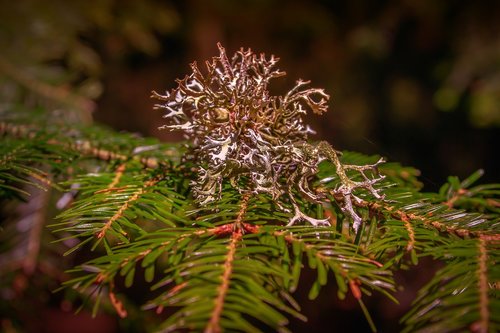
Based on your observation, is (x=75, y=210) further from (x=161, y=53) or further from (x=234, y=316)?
(x=161, y=53)

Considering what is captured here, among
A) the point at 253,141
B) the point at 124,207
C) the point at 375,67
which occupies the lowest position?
the point at 124,207

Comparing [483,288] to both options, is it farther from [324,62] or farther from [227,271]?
[324,62]

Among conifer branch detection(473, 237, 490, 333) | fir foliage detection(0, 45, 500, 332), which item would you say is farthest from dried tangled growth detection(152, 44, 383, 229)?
conifer branch detection(473, 237, 490, 333)

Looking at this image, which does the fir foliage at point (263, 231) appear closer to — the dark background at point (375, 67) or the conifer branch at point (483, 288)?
the conifer branch at point (483, 288)

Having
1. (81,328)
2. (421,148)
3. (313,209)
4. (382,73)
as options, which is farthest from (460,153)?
(81,328)

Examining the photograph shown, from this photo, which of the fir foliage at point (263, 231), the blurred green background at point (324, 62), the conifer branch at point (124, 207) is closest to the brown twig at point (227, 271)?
the fir foliage at point (263, 231)

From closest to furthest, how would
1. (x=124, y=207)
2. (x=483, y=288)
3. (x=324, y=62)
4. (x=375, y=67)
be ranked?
(x=483, y=288) → (x=124, y=207) → (x=375, y=67) → (x=324, y=62)

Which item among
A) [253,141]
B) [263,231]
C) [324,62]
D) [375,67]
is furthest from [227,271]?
[324,62]
